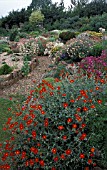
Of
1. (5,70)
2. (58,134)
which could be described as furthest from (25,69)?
(58,134)

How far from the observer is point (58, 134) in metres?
4.18

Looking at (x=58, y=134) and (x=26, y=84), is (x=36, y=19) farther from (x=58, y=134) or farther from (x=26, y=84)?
(x=58, y=134)

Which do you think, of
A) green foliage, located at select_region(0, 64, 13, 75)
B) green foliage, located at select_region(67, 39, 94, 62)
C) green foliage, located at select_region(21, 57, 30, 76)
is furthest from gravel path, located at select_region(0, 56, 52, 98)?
green foliage, located at select_region(67, 39, 94, 62)

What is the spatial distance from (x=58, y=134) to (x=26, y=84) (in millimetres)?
4955

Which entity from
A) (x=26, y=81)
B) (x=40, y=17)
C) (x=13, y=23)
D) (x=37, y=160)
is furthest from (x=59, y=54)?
(x=13, y=23)

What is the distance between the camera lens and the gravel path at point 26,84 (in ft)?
27.5

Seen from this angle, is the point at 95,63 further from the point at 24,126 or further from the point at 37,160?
the point at 37,160

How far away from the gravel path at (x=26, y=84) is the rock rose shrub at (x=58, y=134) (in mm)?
3614

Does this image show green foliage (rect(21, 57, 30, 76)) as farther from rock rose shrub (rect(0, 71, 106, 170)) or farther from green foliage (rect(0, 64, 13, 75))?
rock rose shrub (rect(0, 71, 106, 170))

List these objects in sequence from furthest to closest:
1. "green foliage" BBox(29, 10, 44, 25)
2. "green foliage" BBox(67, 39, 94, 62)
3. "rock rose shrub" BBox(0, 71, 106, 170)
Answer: "green foliage" BBox(29, 10, 44, 25) < "green foliage" BBox(67, 39, 94, 62) < "rock rose shrub" BBox(0, 71, 106, 170)

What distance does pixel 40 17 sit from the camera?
25.1 meters

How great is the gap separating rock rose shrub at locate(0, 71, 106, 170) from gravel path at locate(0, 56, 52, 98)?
11.9ft

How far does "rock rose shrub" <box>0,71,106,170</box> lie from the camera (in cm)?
395

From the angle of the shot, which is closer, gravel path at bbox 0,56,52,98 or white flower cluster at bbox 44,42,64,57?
gravel path at bbox 0,56,52,98
